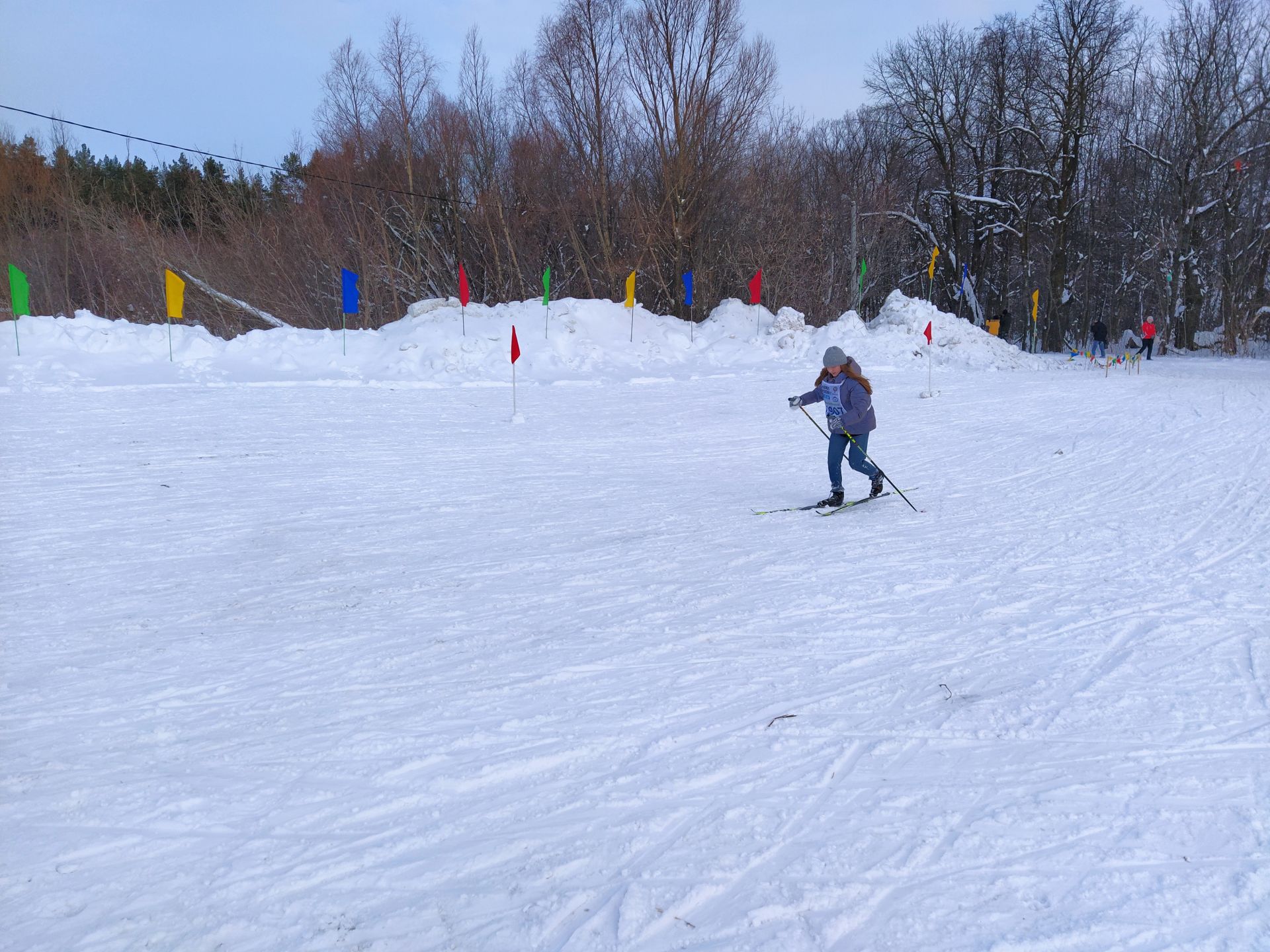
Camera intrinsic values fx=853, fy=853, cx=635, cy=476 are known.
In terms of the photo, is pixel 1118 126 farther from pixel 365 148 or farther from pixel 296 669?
pixel 296 669

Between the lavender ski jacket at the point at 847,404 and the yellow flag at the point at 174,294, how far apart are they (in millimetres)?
13056

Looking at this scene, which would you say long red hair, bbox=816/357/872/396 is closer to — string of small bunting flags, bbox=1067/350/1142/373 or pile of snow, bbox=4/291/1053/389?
pile of snow, bbox=4/291/1053/389

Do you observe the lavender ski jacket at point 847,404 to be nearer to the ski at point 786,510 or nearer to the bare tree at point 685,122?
the ski at point 786,510

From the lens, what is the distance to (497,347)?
802 inches

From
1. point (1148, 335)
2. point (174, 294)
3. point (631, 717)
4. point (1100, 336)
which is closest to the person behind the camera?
point (631, 717)

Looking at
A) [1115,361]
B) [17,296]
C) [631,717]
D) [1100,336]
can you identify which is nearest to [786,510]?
[631,717]

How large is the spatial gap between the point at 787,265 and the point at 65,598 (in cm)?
2743

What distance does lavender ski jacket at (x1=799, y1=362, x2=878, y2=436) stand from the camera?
865 cm

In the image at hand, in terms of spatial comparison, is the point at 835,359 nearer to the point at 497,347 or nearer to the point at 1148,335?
the point at 497,347

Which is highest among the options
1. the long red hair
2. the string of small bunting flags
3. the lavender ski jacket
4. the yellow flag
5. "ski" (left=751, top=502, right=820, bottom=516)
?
the yellow flag

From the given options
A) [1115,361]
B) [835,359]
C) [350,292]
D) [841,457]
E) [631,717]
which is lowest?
[631,717]

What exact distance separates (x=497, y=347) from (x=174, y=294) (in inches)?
268

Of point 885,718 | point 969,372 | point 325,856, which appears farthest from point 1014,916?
point 969,372

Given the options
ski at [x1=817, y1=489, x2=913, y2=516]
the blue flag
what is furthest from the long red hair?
the blue flag
